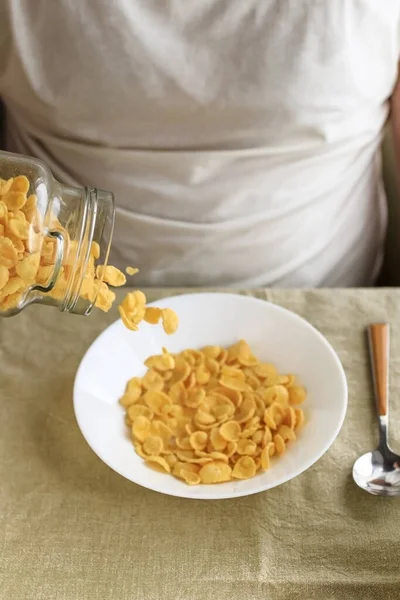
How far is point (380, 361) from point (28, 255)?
41 cm

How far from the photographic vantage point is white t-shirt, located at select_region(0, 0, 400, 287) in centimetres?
71

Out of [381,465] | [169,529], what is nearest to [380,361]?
[381,465]

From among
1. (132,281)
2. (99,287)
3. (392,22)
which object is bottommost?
(132,281)

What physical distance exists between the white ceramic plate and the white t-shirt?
12 cm

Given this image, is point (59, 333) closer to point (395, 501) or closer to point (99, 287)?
point (99, 287)

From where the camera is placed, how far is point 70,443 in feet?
2.14

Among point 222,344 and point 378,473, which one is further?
point 222,344

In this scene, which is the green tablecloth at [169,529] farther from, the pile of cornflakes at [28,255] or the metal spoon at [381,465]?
the pile of cornflakes at [28,255]

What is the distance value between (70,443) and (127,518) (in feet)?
0.36

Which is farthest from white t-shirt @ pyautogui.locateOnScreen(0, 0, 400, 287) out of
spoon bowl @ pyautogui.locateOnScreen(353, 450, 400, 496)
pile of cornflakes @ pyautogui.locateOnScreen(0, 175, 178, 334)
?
spoon bowl @ pyautogui.locateOnScreen(353, 450, 400, 496)

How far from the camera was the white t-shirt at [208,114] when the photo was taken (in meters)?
0.71

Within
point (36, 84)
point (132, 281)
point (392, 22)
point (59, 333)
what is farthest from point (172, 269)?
point (392, 22)

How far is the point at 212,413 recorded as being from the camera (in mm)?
660

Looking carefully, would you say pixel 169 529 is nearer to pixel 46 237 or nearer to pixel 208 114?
pixel 46 237
